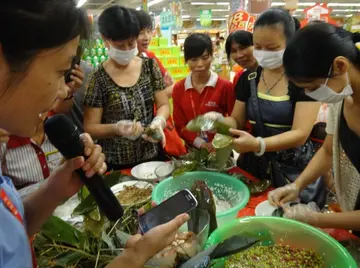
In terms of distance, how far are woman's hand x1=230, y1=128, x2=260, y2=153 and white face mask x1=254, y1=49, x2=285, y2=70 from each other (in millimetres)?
432

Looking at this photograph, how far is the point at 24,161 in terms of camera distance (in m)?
1.33

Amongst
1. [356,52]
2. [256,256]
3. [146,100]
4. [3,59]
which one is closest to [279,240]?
[256,256]

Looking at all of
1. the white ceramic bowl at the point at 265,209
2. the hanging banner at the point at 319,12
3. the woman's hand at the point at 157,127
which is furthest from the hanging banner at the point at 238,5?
the white ceramic bowl at the point at 265,209

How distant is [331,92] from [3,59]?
3.35ft

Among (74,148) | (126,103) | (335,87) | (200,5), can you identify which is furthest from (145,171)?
(200,5)

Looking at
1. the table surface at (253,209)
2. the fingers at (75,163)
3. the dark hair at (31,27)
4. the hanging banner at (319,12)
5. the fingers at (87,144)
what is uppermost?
the hanging banner at (319,12)

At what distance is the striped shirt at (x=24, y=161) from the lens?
1.29m

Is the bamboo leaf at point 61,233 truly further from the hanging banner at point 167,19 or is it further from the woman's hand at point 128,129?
the hanging banner at point 167,19

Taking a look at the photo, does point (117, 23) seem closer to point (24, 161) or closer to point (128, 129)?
point (128, 129)

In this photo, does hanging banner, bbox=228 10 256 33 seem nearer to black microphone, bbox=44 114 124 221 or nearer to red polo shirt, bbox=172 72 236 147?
red polo shirt, bbox=172 72 236 147

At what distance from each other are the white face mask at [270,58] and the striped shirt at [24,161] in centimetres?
118

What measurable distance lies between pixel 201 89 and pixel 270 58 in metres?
0.69

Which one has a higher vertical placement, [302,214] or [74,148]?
[74,148]

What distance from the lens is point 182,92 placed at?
7.36 ft
